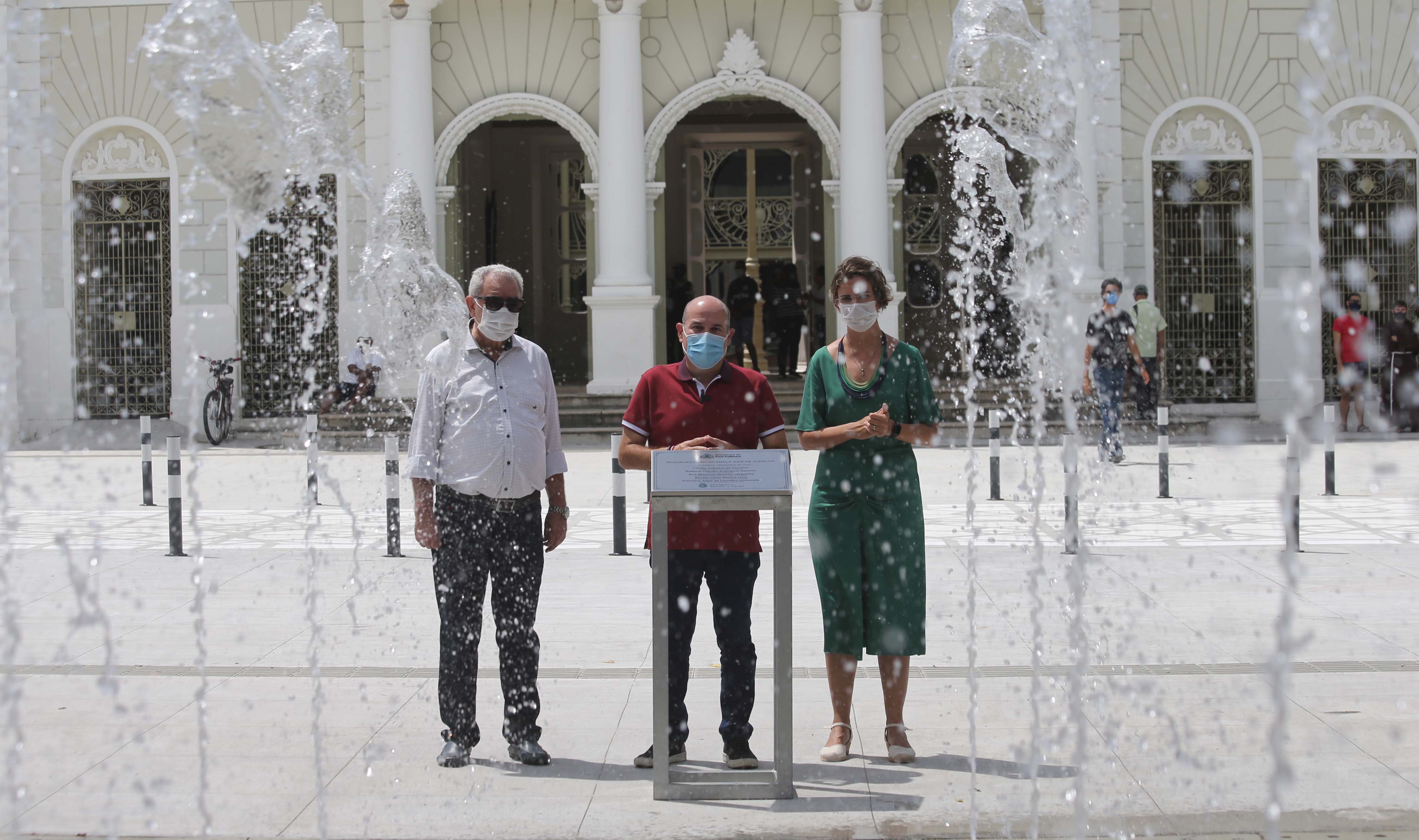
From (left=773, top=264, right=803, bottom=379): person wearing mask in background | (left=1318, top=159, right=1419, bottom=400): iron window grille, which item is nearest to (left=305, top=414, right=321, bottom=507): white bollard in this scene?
(left=773, top=264, right=803, bottom=379): person wearing mask in background

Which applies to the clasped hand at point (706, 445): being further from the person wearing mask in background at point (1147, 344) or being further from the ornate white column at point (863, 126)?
the ornate white column at point (863, 126)

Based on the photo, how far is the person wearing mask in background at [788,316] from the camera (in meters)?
21.9

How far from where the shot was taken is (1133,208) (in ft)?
70.1

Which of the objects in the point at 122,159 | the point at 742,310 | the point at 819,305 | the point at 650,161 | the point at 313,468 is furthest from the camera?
the point at 819,305

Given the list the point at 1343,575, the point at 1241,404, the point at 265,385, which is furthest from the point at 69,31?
the point at 1343,575

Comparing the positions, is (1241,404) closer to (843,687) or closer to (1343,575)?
(1343,575)

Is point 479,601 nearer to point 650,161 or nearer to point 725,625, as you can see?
point 725,625

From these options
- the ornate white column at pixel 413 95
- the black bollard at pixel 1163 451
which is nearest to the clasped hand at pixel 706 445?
the black bollard at pixel 1163 451

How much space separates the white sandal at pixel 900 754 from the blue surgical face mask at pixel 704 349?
149 cm

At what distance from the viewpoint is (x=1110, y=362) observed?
15039 mm

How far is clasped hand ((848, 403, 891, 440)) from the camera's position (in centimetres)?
508

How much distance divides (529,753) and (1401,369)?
18.1 metres

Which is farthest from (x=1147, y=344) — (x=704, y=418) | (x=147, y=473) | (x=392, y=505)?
(x=704, y=418)

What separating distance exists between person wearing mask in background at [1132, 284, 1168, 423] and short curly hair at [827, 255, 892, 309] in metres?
11.0
